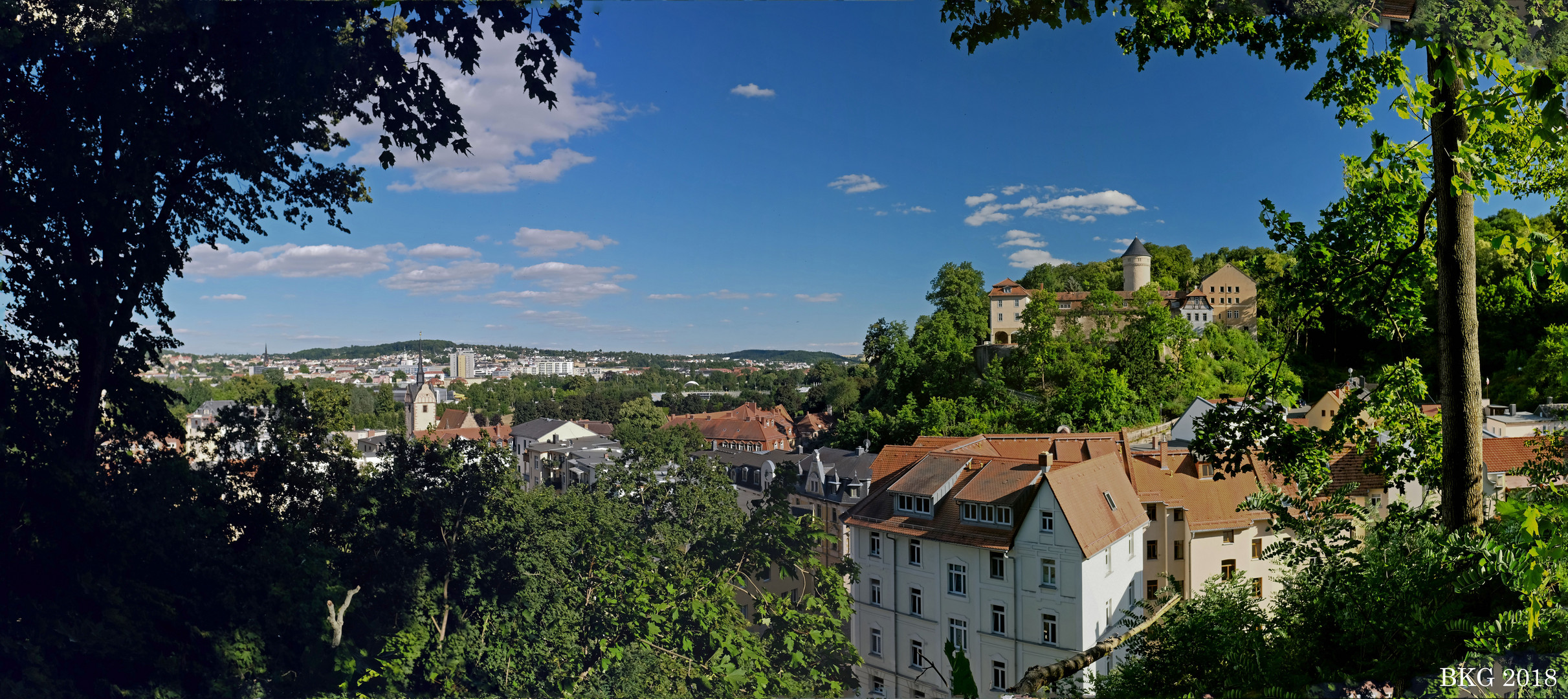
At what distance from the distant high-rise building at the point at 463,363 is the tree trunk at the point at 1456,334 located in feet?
9.87

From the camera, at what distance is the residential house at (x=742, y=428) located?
2936mm

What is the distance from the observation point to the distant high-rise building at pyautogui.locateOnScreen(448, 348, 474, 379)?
275 centimetres

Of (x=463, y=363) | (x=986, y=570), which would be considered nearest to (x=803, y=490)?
(x=986, y=570)

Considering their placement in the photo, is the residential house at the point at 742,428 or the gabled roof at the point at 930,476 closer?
the residential house at the point at 742,428

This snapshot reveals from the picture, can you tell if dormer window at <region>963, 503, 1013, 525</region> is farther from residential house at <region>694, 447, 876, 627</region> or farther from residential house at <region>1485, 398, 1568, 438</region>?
residential house at <region>1485, 398, 1568, 438</region>

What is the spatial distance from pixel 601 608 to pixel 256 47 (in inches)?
84.7

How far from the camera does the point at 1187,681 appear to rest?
1.59 m

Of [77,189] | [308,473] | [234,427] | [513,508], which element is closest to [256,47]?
[77,189]

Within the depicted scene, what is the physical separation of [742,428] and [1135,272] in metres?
3.86

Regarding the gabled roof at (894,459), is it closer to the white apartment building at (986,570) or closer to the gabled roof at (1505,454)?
the white apartment building at (986,570)

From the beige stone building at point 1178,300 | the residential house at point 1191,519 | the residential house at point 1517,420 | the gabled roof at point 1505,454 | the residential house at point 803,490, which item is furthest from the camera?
the beige stone building at point 1178,300

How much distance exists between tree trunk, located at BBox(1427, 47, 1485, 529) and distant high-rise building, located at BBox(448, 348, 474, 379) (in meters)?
3.01

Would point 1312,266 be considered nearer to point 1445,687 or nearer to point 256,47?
point 1445,687

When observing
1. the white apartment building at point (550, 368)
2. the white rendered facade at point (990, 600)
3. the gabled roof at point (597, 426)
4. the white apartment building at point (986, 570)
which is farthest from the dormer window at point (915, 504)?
the white apartment building at point (550, 368)
